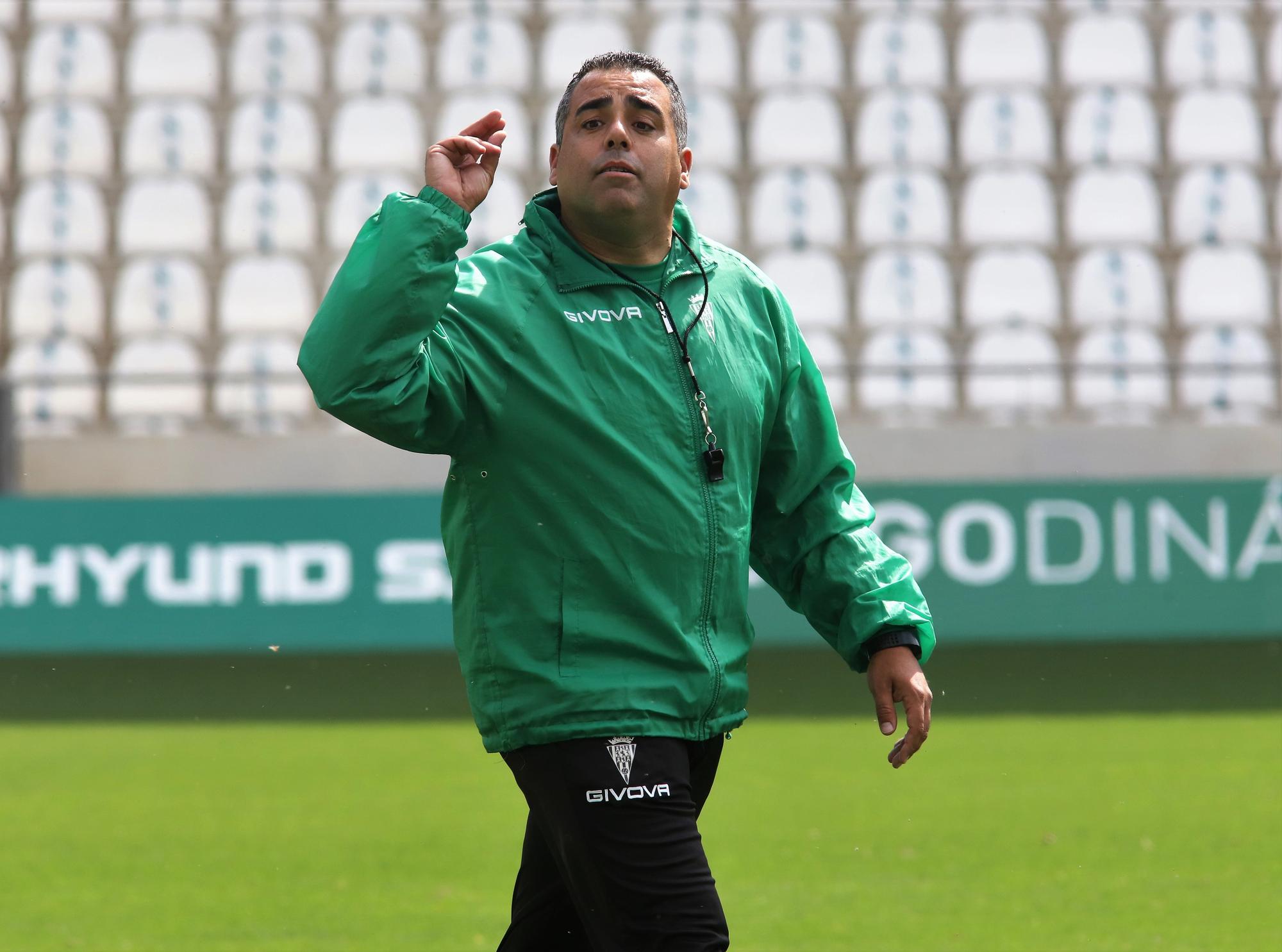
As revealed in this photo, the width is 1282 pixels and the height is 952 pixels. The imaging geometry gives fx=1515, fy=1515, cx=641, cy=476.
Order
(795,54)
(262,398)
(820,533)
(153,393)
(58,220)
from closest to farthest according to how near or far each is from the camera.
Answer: (820,533) → (262,398) → (153,393) → (58,220) → (795,54)

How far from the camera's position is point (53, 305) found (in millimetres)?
11922

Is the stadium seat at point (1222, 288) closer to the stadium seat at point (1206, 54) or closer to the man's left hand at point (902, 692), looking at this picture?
the stadium seat at point (1206, 54)

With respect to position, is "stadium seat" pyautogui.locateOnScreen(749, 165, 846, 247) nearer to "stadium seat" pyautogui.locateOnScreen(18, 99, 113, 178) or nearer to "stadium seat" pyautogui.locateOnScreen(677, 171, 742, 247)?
"stadium seat" pyautogui.locateOnScreen(677, 171, 742, 247)

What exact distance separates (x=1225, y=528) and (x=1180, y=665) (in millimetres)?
1363

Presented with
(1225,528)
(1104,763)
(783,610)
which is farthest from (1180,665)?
(1104,763)

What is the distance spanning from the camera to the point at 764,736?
7832mm

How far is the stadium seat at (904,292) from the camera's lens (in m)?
11.9

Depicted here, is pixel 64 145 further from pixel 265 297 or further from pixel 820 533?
pixel 820 533

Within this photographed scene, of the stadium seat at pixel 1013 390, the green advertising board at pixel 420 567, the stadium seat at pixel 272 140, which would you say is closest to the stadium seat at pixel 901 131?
the stadium seat at pixel 1013 390

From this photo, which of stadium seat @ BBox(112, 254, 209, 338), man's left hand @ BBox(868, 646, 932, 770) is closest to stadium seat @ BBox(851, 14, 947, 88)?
stadium seat @ BBox(112, 254, 209, 338)

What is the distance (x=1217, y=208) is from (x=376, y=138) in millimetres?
6909

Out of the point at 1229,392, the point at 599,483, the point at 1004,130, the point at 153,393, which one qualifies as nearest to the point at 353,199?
the point at 153,393

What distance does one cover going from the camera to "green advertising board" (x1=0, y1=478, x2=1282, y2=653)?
8.88m

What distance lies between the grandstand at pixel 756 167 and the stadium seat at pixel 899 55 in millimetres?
22
